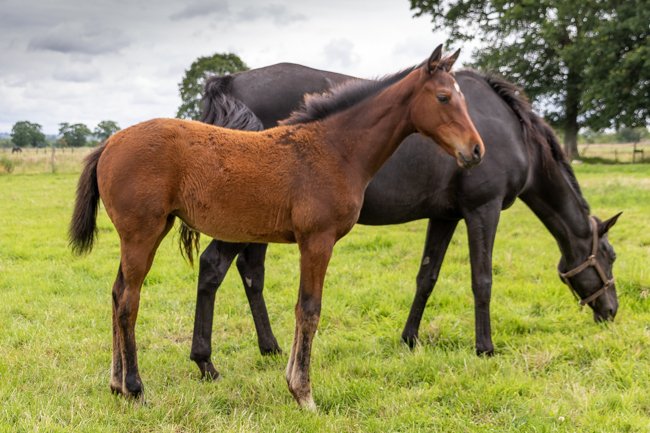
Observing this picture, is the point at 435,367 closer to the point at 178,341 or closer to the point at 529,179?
the point at 529,179

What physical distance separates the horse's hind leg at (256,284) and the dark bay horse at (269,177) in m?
1.02

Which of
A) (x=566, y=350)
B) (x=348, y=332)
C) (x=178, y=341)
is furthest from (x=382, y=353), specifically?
(x=178, y=341)

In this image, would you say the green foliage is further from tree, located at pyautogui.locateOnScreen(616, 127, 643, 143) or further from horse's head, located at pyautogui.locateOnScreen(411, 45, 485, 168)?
horse's head, located at pyautogui.locateOnScreen(411, 45, 485, 168)

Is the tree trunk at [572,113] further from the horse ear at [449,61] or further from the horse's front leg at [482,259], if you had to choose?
the horse ear at [449,61]

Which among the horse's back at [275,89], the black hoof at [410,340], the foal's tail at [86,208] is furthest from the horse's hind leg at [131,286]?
the black hoof at [410,340]

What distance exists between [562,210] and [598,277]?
692 mm

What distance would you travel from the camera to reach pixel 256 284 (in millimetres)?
4586

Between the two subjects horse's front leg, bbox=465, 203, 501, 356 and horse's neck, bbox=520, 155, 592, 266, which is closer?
horse's front leg, bbox=465, 203, 501, 356

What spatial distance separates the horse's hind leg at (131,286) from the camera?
3264 mm

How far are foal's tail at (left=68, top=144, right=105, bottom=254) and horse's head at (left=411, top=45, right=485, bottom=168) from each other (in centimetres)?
203

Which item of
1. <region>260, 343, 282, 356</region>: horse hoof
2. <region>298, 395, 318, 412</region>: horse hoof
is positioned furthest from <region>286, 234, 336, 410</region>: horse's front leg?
<region>260, 343, 282, 356</region>: horse hoof

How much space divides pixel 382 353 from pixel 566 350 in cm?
145

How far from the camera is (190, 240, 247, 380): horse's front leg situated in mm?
4023

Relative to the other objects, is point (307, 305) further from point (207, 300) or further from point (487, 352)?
point (487, 352)
